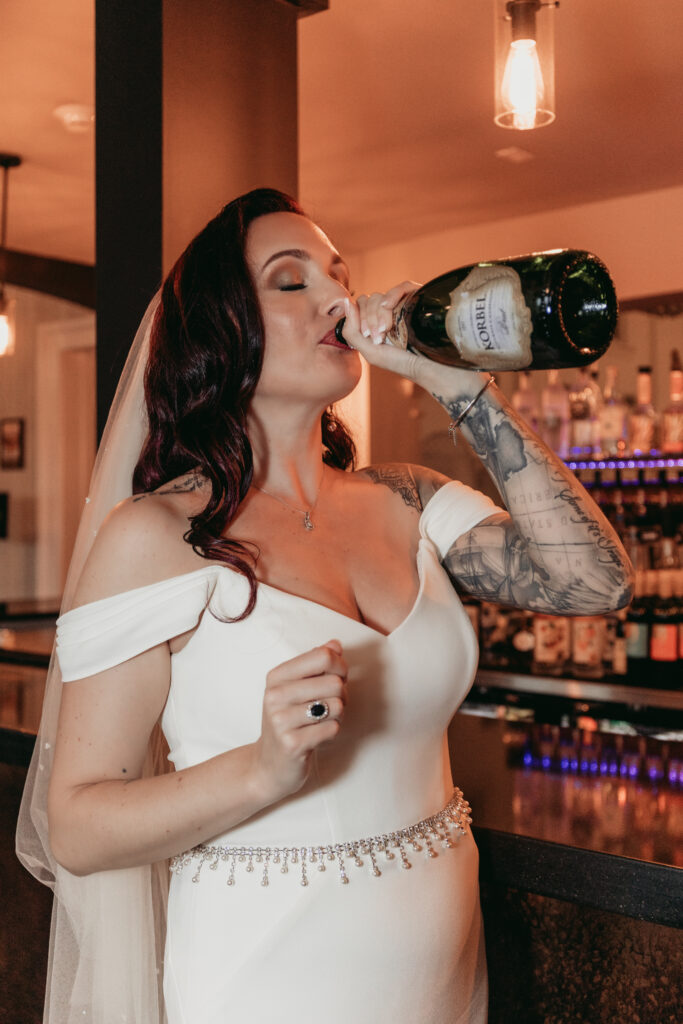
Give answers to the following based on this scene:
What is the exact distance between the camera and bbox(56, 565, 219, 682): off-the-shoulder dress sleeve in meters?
1.10

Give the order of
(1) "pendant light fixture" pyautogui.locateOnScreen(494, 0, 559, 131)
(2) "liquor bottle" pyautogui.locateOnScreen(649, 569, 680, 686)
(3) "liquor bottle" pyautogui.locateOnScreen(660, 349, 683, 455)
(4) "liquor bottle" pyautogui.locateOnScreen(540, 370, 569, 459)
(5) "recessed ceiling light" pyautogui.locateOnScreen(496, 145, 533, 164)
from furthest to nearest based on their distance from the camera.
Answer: (4) "liquor bottle" pyautogui.locateOnScreen(540, 370, 569, 459) → (3) "liquor bottle" pyautogui.locateOnScreen(660, 349, 683, 455) → (5) "recessed ceiling light" pyautogui.locateOnScreen(496, 145, 533, 164) → (2) "liquor bottle" pyautogui.locateOnScreen(649, 569, 680, 686) → (1) "pendant light fixture" pyautogui.locateOnScreen(494, 0, 559, 131)

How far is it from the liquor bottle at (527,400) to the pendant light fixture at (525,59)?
1875 mm

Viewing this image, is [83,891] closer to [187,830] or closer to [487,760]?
[187,830]

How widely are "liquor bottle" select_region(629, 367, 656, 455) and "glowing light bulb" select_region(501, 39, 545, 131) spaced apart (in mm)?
1716

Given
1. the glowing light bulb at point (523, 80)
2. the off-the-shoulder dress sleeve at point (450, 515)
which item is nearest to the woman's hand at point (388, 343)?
the off-the-shoulder dress sleeve at point (450, 515)

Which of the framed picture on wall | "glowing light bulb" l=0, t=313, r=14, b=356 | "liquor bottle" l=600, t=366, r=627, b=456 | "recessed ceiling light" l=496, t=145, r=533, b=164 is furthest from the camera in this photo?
the framed picture on wall

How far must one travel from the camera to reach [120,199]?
6.87 feet

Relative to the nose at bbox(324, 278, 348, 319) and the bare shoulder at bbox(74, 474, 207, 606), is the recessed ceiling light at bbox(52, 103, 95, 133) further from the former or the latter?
the bare shoulder at bbox(74, 474, 207, 606)

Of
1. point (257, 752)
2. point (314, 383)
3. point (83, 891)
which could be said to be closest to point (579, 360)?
point (314, 383)

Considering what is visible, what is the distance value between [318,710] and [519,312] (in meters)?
0.49

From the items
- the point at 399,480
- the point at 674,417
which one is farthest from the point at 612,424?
the point at 399,480

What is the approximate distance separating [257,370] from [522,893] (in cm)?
88

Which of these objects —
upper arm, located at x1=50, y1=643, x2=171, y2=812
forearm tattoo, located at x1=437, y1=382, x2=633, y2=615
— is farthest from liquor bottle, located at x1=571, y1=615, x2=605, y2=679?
upper arm, located at x1=50, y1=643, x2=171, y2=812

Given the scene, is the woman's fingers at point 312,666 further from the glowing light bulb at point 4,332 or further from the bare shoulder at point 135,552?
the glowing light bulb at point 4,332
